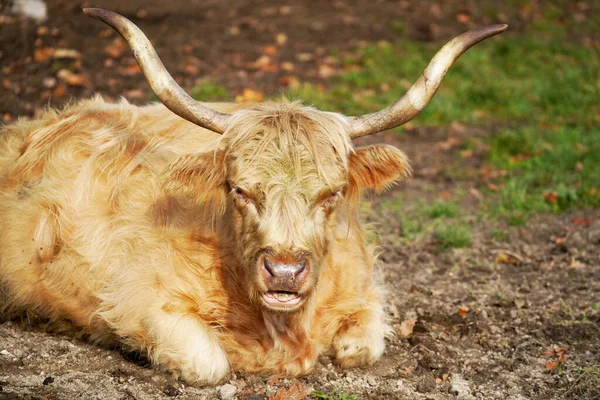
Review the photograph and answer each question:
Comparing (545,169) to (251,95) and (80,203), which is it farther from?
(80,203)

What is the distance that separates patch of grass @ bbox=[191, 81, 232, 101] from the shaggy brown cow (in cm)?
447

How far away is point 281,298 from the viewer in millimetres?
4199

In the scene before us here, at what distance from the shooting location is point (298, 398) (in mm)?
4480

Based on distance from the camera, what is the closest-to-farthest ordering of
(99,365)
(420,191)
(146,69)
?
(146,69), (99,365), (420,191)

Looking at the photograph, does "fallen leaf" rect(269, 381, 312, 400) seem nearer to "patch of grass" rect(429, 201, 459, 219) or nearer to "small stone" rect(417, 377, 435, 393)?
"small stone" rect(417, 377, 435, 393)

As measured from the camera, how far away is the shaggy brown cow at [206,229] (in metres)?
4.34

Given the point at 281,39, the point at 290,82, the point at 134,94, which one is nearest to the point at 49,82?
the point at 134,94

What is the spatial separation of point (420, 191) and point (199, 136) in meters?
3.60

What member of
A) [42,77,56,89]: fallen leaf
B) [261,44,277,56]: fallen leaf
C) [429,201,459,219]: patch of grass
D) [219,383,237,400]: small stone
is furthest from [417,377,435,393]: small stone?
[261,44,277,56]: fallen leaf

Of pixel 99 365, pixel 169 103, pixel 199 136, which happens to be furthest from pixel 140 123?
pixel 99 365

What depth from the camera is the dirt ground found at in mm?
4613

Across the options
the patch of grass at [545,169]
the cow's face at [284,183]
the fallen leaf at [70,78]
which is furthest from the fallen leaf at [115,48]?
the cow's face at [284,183]

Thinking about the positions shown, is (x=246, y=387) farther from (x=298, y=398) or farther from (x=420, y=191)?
(x=420, y=191)

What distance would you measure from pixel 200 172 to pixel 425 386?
1.76 meters
